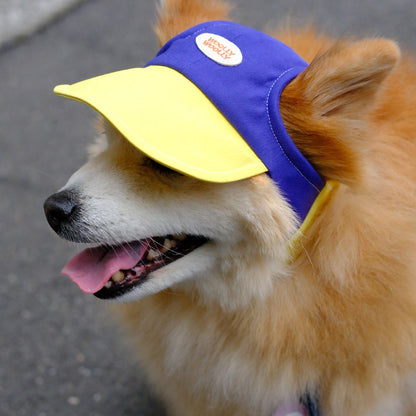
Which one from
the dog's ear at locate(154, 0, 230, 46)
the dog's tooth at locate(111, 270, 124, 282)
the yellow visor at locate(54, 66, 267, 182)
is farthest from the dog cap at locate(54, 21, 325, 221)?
the dog's tooth at locate(111, 270, 124, 282)

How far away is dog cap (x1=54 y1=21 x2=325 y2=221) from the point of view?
1118 mm

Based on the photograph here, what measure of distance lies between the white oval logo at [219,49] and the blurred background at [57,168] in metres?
0.46

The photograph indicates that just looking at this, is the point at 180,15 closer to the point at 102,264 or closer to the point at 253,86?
the point at 253,86

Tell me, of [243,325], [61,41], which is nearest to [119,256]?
[243,325]

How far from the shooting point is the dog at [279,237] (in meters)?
1.20

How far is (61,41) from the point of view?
14.7 ft

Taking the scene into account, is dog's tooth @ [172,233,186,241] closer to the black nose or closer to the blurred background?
the black nose

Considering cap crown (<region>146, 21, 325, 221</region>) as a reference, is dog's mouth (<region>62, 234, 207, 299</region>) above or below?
below

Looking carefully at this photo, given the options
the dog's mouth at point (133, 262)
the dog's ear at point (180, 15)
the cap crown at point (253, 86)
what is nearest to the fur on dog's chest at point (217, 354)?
the dog's mouth at point (133, 262)

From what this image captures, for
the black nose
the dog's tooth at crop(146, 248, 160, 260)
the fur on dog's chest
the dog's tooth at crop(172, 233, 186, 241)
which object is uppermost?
the black nose

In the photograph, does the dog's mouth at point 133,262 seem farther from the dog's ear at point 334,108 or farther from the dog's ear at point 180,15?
the dog's ear at point 180,15

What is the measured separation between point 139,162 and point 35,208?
1.92m

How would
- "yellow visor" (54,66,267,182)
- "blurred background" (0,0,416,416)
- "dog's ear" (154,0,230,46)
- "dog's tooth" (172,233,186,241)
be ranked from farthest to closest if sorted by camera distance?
1. "blurred background" (0,0,416,416)
2. "dog's ear" (154,0,230,46)
3. "dog's tooth" (172,233,186,241)
4. "yellow visor" (54,66,267,182)

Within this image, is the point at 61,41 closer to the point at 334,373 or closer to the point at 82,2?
the point at 82,2
